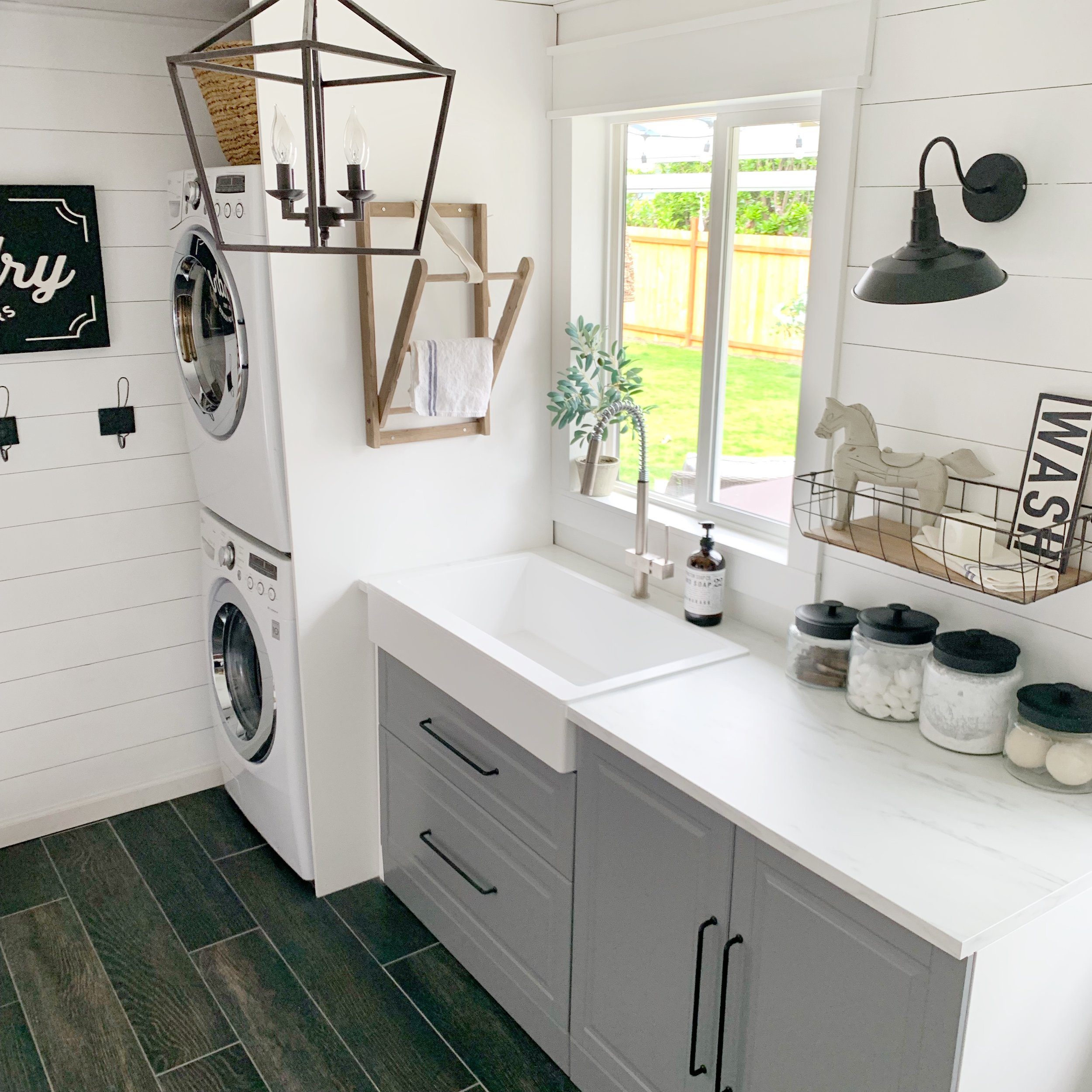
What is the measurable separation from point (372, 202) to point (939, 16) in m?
1.25

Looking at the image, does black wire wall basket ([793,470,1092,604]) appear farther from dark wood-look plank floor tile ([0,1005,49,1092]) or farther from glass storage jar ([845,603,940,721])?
dark wood-look plank floor tile ([0,1005,49,1092])

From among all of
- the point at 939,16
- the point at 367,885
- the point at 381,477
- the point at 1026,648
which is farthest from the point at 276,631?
the point at 939,16

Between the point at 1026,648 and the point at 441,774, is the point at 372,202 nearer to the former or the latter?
the point at 441,774

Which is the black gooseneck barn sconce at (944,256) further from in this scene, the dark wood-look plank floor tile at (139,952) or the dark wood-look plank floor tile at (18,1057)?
the dark wood-look plank floor tile at (18,1057)

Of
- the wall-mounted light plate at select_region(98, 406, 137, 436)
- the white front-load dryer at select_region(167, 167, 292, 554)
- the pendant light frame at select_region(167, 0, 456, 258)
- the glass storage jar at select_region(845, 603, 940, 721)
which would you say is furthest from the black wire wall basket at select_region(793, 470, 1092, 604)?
the wall-mounted light plate at select_region(98, 406, 137, 436)

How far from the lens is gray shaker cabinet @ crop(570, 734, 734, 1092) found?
5.98 feet

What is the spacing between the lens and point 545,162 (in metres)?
2.77

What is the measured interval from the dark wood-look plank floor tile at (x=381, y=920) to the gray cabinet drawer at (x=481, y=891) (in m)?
0.03

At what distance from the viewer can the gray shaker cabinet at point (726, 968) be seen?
4.92 ft

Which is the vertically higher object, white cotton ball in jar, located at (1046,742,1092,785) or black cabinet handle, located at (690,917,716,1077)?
white cotton ball in jar, located at (1046,742,1092,785)

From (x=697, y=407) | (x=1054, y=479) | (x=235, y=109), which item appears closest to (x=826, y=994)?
(x=1054, y=479)

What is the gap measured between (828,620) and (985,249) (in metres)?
0.71

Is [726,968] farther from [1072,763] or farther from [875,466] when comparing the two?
[875,466]

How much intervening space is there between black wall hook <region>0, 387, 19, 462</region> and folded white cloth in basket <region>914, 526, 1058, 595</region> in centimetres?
232
